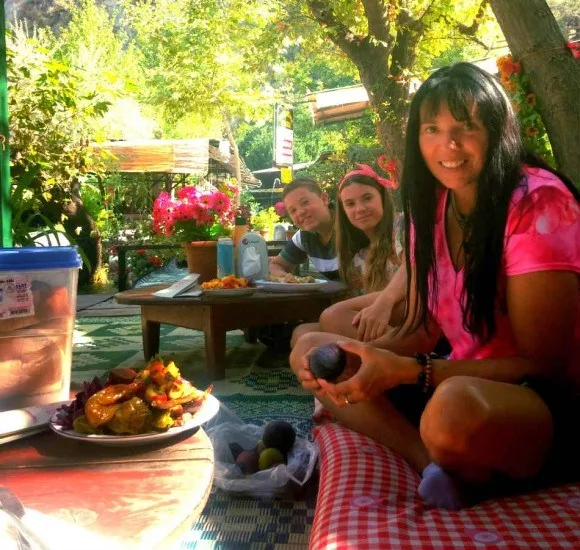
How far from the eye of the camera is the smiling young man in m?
4.28

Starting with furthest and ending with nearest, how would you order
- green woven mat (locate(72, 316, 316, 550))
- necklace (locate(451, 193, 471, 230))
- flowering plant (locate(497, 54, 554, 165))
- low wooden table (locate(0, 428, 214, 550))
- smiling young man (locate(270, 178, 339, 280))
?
smiling young man (locate(270, 178, 339, 280)) → flowering plant (locate(497, 54, 554, 165)) → green woven mat (locate(72, 316, 316, 550)) → necklace (locate(451, 193, 471, 230)) → low wooden table (locate(0, 428, 214, 550))

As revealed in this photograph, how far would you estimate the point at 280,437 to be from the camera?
91.7 inches

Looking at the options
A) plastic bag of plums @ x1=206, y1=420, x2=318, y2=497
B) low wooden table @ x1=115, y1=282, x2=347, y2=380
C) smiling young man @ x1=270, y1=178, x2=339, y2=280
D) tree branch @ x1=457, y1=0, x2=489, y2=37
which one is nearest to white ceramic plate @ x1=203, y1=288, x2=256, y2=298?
low wooden table @ x1=115, y1=282, x2=347, y2=380

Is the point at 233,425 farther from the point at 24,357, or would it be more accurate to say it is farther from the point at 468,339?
the point at 24,357

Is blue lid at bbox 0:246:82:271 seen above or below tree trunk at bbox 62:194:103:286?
above

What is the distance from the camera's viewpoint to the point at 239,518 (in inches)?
81.8

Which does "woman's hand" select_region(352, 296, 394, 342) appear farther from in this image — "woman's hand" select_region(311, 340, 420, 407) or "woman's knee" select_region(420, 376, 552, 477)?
"woman's knee" select_region(420, 376, 552, 477)

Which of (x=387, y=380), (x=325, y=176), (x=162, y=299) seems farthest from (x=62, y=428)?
(x=325, y=176)

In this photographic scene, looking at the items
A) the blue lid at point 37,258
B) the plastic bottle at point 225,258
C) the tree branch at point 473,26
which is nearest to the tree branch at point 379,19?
the tree branch at point 473,26

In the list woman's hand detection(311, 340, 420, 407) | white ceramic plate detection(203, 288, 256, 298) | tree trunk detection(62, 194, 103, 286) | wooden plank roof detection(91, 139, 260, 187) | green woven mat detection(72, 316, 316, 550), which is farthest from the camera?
wooden plank roof detection(91, 139, 260, 187)

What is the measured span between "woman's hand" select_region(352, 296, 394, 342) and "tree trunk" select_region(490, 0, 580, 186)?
986mm

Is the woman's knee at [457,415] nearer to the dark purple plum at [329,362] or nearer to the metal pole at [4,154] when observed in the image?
the dark purple plum at [329,362]

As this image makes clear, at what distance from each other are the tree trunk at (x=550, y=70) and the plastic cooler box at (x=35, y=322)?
7.03ft

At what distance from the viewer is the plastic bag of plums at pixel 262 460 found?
219 centimetres
